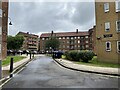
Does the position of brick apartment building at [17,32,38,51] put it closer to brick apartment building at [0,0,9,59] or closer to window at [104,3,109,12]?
brick apartment building at [0,0,9,59]

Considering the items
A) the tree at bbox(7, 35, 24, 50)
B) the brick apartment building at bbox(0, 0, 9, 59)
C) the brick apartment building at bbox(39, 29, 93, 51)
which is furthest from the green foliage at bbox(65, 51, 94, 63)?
the brick apartment building at bbox(39, 29, 93, 51)

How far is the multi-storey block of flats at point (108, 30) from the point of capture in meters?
28.1

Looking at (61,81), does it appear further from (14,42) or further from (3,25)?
(14,42)

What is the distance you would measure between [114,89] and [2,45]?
2631cm

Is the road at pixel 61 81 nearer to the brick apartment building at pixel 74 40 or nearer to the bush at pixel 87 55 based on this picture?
the bush at pixel 87 55

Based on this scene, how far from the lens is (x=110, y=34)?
94.8ft

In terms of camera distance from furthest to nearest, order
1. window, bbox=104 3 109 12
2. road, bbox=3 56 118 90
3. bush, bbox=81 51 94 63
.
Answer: window, bbox=104 3 109 12 < bush, bbox=81 51 94 63 < road, bbox=3 56 118 90

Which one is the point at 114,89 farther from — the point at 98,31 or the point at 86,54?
the point at 98,31

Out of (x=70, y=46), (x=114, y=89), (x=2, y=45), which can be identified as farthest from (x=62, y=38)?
(x=114, y=89)

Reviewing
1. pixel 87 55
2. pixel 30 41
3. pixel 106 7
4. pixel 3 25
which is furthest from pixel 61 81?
pixel 30 41

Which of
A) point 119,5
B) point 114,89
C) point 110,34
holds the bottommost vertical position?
point 114,89

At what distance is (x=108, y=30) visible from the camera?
29391mm

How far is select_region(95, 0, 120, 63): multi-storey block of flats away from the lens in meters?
28.1

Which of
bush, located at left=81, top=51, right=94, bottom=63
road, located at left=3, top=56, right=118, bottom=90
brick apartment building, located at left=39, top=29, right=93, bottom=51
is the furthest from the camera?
brick apartment building, located at left=39, top=29, right=93, bottom=51
